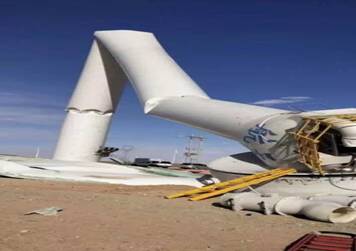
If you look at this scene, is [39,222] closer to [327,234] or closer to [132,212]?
[132,212]

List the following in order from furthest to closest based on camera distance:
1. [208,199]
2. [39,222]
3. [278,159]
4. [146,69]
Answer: [146,69]
[278,159]
[208,199]
[39,222]

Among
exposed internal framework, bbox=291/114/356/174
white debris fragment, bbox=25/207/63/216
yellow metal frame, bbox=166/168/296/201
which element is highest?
exposed internal framework, bbox=291/114/356/174

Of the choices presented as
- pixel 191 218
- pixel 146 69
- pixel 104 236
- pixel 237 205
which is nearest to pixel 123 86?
pixel 146 69

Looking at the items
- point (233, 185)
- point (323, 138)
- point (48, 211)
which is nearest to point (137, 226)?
point (48, 211)

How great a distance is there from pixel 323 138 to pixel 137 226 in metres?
7.84

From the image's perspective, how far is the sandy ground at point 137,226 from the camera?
6.53 m

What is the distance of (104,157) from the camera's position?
26.8 metres

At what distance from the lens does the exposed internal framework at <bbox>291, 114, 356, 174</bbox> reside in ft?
43.5

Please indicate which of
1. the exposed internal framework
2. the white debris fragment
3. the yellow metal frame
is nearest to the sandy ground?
the white debris fragment

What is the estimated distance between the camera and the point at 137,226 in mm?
8195

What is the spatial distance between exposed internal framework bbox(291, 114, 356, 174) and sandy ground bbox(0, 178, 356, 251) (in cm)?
326

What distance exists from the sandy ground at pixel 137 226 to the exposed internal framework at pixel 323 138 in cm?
326

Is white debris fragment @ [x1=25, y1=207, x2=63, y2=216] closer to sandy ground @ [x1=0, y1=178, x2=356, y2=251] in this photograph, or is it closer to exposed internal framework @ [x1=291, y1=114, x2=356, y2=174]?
sandy ground @ [x1=0, y1=178, x2=356, y2=251]

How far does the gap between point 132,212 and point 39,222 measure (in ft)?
7.88
